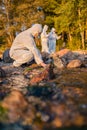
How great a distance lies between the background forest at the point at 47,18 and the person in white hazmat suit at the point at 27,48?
997 inches

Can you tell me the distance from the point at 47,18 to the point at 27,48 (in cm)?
3579

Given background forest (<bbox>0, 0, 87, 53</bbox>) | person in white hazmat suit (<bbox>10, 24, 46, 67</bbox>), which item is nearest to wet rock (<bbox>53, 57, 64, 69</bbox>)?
person in white hazmat suit (<bbox>10, 24, 46, 67</bbox>)

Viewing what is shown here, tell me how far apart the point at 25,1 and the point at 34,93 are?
141ft

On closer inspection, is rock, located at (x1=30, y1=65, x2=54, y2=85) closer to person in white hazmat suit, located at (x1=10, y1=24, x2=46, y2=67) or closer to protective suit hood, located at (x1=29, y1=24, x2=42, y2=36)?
person in white hazmat suit, located at (x1=10, y1=24, x2=46, y2=67)

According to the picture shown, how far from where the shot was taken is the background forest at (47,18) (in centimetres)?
4097

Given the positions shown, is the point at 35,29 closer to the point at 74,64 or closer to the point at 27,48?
the point at 27,48

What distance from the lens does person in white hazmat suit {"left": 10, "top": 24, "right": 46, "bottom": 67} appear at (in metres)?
13.7

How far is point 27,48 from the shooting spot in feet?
46.6

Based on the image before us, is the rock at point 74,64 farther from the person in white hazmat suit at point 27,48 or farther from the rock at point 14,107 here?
the rock at point 14,107

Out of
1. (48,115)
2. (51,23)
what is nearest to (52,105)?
(48,115)

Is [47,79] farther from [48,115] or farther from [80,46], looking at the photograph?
[80,46]

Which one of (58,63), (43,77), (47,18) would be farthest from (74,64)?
(47,18)

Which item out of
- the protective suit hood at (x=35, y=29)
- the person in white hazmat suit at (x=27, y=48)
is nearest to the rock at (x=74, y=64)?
the person in white hazmat suit at (x=27, y=48)

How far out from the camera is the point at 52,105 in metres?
5.71
